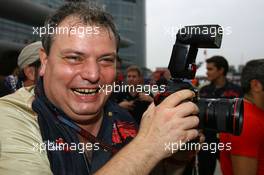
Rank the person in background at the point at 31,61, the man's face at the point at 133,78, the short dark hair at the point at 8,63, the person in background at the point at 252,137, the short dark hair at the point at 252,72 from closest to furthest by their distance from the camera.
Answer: the person in background at the point at 252,137 < the short dark hair at the point at 252,72 < the person in background at the point at 31,61 < the short dark hair at the point at 8,63 < the man's face at the point at 133,78

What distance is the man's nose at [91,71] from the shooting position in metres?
1.47

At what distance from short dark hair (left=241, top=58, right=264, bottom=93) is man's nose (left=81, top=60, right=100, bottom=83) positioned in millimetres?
1235

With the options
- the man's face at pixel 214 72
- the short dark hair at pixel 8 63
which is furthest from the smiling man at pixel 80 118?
the man's face at pixel 214 72

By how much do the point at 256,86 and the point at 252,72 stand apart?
0.32 feet

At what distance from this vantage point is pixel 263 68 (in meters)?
2.26

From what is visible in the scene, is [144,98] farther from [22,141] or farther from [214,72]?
[22,141]

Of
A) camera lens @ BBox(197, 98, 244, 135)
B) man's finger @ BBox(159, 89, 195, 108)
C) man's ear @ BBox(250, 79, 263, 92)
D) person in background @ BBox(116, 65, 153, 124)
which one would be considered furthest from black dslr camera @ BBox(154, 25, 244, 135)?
person in background @ BBox(116, 65, 153, 124)

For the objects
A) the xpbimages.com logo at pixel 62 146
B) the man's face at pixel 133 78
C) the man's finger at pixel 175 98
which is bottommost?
the xpbimages.com logo at pixel 62 146

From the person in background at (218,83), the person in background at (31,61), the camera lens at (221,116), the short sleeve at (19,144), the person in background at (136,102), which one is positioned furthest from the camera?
the person in background at (218,83)

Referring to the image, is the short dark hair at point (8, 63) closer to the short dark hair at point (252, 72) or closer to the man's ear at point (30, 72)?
the man's ear at point (30, 72)

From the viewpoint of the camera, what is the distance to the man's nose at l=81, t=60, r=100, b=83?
1.47 metres

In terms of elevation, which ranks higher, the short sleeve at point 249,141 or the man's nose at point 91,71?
the man's nose at point 91,71

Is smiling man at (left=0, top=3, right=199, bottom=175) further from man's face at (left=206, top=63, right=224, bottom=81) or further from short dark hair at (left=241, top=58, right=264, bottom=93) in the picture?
man's face at (left=206, top=63, right=224, bottom=81)

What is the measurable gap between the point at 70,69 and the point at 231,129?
0.72 m
